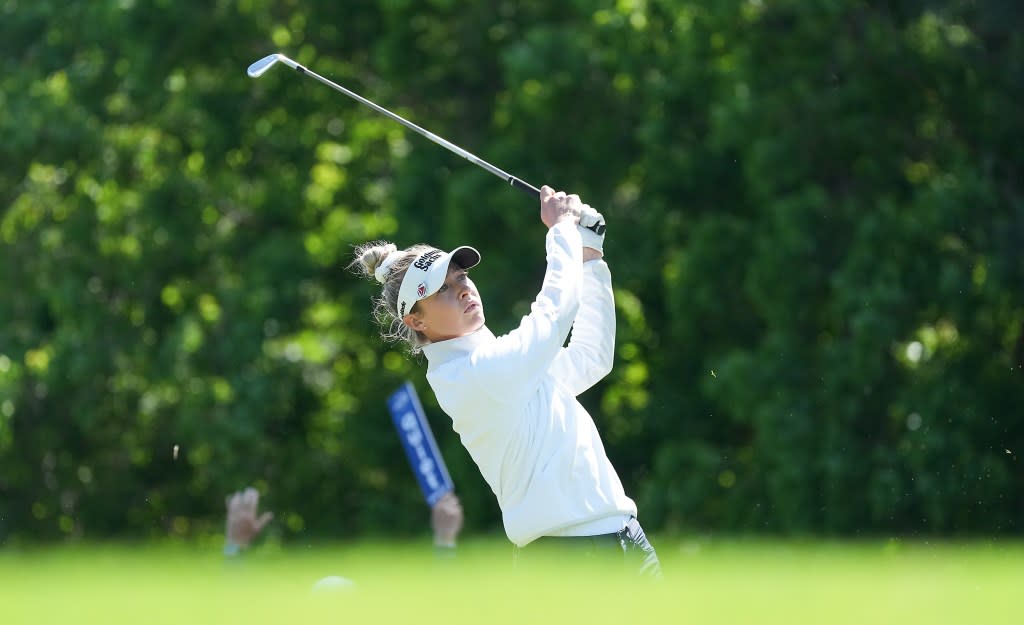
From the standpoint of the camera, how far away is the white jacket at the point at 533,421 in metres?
5.13

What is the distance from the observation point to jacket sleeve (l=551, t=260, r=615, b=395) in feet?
18.5

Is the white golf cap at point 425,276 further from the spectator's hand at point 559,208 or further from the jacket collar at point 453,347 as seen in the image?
the spectator's hand at point 559,208

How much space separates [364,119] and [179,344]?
335 centimetres

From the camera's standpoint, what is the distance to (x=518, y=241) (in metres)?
17.6

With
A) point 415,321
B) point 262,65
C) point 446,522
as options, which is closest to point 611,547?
point 415,321

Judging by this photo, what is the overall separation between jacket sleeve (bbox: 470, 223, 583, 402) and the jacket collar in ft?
0.27

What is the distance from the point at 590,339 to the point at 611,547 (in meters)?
0.77

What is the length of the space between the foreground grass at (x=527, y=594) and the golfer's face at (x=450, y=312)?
3.33 ft

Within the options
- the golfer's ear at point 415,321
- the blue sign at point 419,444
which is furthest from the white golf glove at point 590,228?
the blue sign at point 419,444

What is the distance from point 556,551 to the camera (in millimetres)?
5012

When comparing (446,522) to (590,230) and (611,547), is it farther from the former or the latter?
(611,547)

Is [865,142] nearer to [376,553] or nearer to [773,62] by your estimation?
[773,62]

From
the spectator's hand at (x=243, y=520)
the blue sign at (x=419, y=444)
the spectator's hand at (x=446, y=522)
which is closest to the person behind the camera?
the spectator's hand at (x=243, y=520)

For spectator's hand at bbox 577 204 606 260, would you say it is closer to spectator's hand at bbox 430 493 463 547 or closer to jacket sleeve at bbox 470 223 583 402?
jacket sleeve at bbox 470 223 583 402
